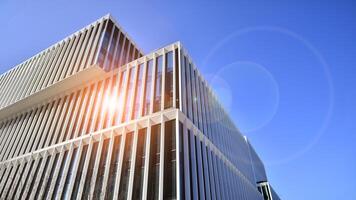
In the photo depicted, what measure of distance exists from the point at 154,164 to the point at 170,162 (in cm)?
133

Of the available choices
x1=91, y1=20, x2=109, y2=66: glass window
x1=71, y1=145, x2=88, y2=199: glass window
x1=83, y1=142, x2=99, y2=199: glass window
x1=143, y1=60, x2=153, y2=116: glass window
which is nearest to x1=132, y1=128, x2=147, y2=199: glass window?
x1=143, y1=60, x2=153, y2=116: glass window

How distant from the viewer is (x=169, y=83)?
22.6 metres

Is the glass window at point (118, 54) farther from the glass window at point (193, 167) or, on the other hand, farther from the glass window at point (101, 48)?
the glass window at point (193, 167)

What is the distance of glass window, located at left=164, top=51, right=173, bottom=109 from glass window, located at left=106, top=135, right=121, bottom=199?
561 centimetres

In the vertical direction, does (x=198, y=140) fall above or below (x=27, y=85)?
below

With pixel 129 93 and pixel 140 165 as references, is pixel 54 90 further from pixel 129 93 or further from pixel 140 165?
pixel 140 165

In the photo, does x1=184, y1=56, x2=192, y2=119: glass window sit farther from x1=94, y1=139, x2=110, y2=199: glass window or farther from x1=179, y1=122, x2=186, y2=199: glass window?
x1=94, y1=139, x2=110, y2=199: glass window

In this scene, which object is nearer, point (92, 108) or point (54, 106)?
point (92, 108)

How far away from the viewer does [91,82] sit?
98.9 ft

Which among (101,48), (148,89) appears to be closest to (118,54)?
(101,48)

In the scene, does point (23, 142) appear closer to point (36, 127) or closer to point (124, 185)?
point (36, 127)

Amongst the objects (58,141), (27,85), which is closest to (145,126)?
(58,141)

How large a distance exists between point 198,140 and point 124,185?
767cm

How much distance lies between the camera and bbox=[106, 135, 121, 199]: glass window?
17656 millimetres
